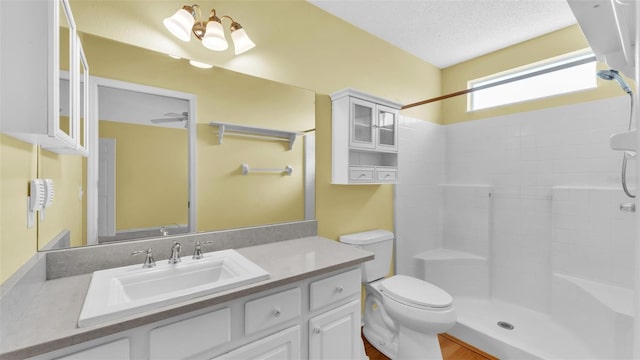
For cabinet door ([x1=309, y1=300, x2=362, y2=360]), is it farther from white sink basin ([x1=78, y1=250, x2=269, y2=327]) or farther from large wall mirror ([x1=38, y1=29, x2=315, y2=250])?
large wall mirror ([x1=38, y1=29, x2=315, y2=250])

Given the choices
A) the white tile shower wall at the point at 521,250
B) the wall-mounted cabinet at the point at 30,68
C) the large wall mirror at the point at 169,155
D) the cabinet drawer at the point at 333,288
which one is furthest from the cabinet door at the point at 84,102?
the white tile shower wall at the point at 521,250

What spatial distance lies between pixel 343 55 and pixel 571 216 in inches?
89.2

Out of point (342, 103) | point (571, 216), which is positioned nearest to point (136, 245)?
point (342, 103)

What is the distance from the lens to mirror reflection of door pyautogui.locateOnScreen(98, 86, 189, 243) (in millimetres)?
1199

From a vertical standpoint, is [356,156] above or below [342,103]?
below

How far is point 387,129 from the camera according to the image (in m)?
2.15

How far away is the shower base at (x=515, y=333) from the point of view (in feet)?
5.83

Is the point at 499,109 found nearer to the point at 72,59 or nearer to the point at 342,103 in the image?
the point at 342,103

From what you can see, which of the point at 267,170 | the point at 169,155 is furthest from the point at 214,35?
the point at 267,170

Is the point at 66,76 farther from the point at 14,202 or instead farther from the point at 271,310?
the point at 271,310

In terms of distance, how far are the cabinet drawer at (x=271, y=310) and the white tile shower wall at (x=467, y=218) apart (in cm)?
Answer: 230

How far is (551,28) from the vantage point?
2.26m

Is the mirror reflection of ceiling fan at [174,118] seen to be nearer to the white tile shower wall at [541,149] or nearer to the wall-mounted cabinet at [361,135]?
the wall-mounted cabinet at [361,135]

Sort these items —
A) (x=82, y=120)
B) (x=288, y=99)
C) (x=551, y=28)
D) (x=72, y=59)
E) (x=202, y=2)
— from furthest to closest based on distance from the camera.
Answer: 1. (x=551, y=28)
2. (x=288, y=99)
3. (x=202, y=2)
4. (x=82, y=120)
5. (x=72, y=59)
